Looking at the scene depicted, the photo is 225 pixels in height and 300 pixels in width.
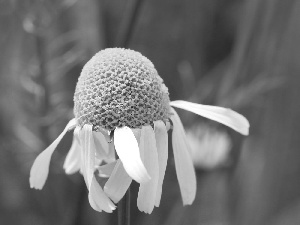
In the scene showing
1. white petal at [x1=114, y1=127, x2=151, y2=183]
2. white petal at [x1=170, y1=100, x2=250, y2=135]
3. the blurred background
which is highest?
white petal at [x1=170, y1=100, x2=250, y2=135]

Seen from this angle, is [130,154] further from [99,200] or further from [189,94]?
[189,94]

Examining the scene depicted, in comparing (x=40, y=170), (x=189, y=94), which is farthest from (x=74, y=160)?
(x=189, y=94)

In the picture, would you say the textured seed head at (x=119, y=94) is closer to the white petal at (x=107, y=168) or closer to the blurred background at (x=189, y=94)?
the white petal at (x=107, y=168)

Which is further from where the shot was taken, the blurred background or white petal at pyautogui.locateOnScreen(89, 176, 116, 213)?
the blurred background

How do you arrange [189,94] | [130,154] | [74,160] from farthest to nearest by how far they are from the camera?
[189,94], [74,160], [130,154]

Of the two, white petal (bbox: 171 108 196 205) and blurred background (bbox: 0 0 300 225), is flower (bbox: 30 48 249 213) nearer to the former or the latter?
white petal (bbox: 171 108 196 205)

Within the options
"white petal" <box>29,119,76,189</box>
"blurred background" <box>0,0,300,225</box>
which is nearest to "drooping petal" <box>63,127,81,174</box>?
"white petal" <box>29,119,76,189</box>
